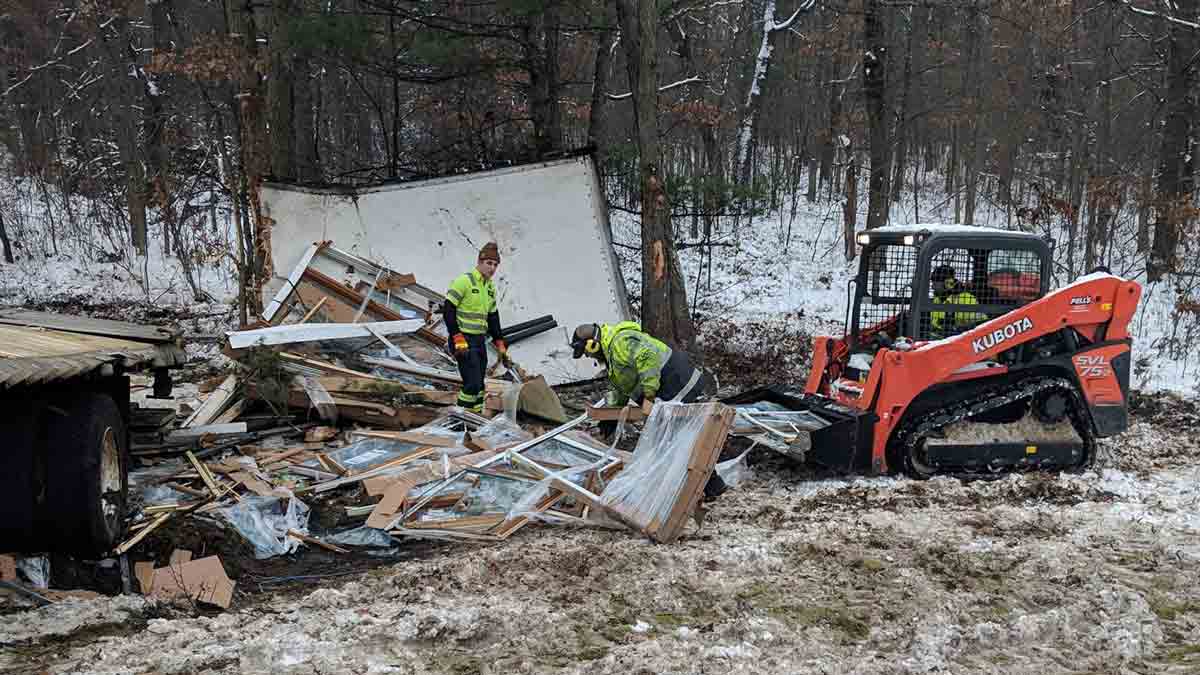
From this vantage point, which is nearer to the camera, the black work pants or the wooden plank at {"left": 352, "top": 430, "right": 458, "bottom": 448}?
the wooden plank at {"left": 352, "top": 430, "right": 458, "bottom": 448}

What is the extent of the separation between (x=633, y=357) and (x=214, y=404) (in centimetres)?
400

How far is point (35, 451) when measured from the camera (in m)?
4.75

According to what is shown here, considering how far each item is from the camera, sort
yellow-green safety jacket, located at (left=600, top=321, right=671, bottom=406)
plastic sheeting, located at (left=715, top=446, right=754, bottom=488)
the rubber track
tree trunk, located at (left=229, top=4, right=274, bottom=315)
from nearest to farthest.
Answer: the rubber track → plastic sheeting, located at (left=715, top=446, right=754, bottom=488) → yellow-green safety jacket, located at (left=600, top=321, right=671, bottom=406) → tree trunk, located at (left=229, top=4, right=274, bottom=315)

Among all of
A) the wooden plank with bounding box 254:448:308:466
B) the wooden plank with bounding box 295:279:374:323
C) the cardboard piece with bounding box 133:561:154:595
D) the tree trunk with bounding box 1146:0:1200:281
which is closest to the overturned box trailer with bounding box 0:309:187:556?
the cardboard piece with bounding box 133:561:154:595

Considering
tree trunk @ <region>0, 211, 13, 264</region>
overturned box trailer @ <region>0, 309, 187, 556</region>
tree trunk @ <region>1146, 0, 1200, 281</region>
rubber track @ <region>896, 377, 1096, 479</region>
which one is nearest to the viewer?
overturned box trailer @ <region>0, 309, 187, 556</region>

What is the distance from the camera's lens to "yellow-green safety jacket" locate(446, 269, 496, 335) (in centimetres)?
888

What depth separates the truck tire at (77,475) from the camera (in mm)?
4812

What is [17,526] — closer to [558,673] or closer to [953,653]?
[558,673]

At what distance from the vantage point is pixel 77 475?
15.8 feet

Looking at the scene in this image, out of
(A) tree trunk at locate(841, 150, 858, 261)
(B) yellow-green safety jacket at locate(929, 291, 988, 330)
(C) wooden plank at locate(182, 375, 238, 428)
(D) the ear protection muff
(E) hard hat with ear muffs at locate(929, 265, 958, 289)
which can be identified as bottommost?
(C) wooden plank at locate(182, 375, 238, 428)

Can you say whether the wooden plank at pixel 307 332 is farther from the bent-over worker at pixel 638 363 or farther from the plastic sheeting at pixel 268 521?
the bent-over worker at pixel 638 363

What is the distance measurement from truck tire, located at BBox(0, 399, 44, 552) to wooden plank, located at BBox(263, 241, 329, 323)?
18.3 ft

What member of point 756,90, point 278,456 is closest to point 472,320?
point 278,456

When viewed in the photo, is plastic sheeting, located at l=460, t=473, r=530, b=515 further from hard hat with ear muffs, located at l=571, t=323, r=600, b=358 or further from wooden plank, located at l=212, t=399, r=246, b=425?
wooden plank, located at l=212, t=399, r=246, b=425
